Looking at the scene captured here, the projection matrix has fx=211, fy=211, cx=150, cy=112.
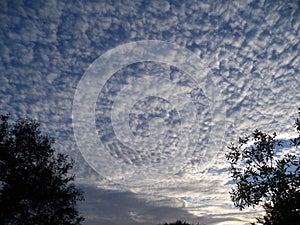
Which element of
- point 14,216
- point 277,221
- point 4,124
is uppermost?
point 4,124

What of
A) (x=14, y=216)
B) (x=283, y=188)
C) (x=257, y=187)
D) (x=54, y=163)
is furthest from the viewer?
(x=54, y=163)

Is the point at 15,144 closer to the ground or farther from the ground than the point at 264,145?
farther from the ground

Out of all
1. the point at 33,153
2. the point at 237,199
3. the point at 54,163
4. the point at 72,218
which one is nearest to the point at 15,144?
the point at 33,153

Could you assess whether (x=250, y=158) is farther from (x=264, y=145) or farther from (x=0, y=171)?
(x=0, y=171)

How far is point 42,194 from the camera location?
22.7 m

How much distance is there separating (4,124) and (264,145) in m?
28.6

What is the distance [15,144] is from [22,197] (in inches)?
227

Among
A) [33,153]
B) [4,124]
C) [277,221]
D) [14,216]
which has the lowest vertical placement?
[277,221]

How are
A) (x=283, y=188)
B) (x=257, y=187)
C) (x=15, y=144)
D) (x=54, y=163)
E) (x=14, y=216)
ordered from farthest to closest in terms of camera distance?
(x=54, y=163), (x=15, y=144), (x=14, y=216), (x=257, y=187), (x=283, y=188)

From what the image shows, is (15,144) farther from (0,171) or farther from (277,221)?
(277,221)

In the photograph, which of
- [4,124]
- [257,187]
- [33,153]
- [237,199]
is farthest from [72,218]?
[257,187]

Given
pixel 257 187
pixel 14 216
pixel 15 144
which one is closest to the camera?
pixel 257 187

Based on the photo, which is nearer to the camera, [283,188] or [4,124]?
[283,188]

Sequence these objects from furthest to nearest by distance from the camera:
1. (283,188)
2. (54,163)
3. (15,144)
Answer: (54,163) → (15,144) → (283,188)
